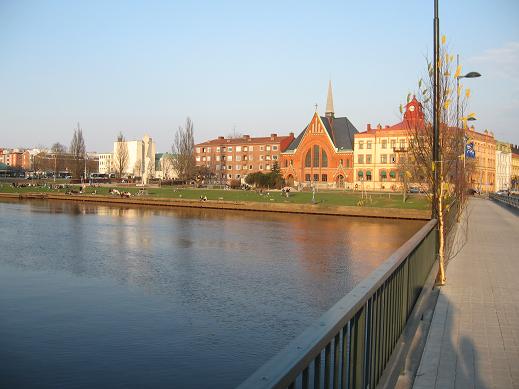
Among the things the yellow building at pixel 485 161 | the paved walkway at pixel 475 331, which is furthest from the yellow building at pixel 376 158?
the paved walkway at pixel 475 331

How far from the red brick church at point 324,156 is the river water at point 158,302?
64.7 meters

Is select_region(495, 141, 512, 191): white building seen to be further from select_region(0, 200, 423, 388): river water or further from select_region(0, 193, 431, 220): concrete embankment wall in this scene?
select_region(0, 200, 423, 388): river water

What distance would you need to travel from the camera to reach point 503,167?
11688cm

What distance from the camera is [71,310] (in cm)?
1259

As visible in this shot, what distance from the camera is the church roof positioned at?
94.8m

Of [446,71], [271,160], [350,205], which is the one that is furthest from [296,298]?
[271,160]

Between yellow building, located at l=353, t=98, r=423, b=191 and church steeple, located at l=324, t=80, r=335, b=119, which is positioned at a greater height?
church steeple, located at l=324, t=80, r=335, b=119

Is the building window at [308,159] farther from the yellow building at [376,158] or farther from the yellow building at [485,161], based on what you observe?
the yellow building at [485,161]

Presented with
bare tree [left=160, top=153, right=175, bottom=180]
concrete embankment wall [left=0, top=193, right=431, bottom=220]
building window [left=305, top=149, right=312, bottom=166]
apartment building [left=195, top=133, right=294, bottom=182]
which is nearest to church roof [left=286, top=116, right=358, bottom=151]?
building window [left=305, top=149, right=312, bottom=166]

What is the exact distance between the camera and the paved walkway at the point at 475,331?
5.45 metres

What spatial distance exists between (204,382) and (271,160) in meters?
101

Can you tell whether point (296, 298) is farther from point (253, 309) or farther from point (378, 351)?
point (378, 351)

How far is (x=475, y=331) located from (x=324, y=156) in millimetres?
88137

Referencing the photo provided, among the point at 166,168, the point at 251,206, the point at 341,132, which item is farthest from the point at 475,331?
the point at 166,168
